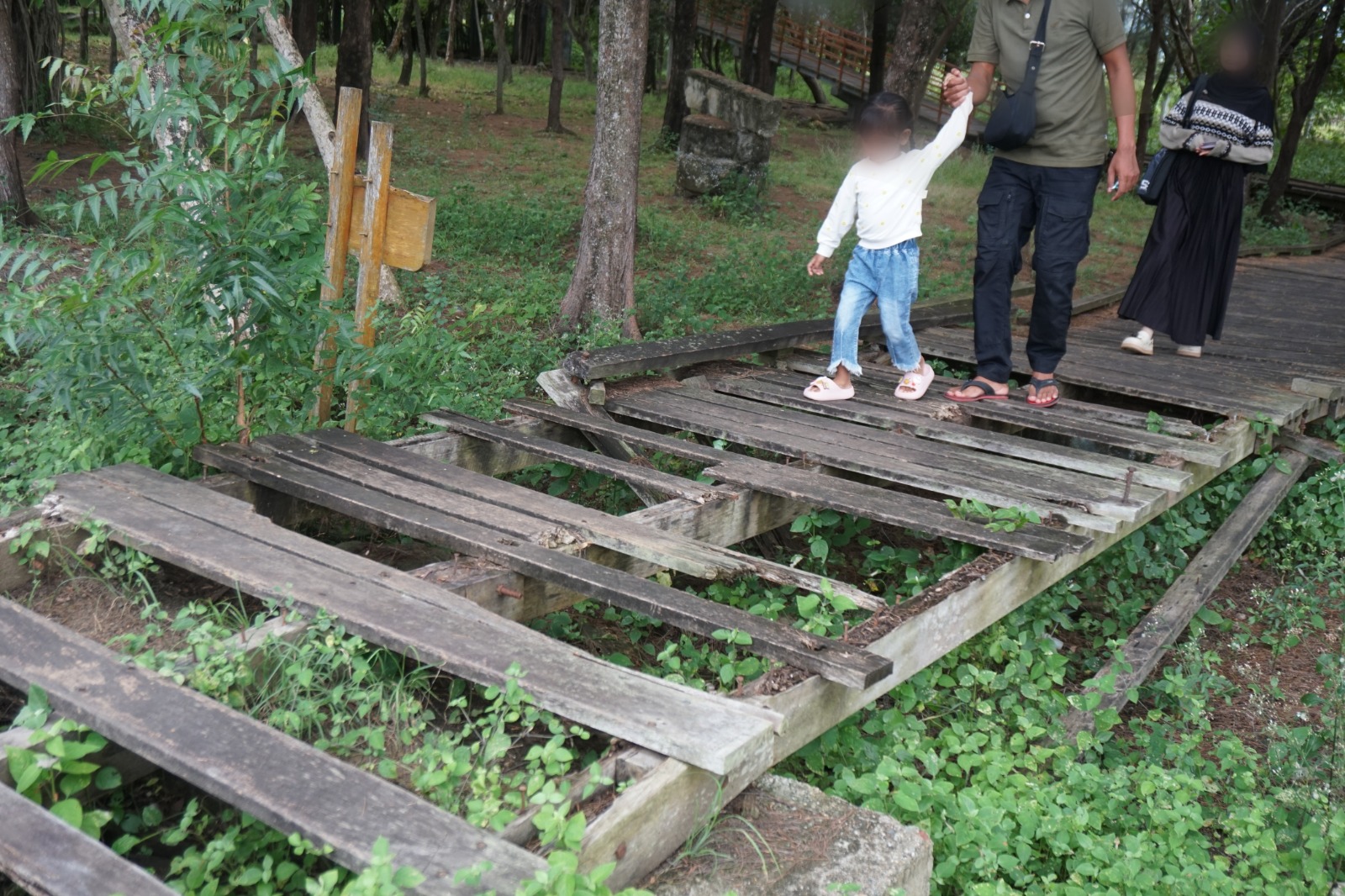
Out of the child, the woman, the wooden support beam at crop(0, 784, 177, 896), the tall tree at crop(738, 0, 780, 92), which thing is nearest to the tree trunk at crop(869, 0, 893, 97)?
the tall tree at crop(738, 0, 780, 92)

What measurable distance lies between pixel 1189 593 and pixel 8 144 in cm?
881

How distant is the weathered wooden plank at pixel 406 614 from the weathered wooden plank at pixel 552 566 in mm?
278

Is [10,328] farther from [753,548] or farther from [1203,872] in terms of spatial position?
[1203,872]

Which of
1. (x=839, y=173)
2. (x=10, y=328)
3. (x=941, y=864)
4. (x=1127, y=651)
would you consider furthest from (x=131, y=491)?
(x=839, y=173)

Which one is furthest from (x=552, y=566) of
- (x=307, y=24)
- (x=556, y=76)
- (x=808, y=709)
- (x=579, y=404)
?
(x=556, y=76)

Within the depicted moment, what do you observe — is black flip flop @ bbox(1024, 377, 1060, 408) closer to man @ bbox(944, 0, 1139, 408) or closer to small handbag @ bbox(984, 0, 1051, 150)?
man @ bbox(944, 0, 1139, 408)

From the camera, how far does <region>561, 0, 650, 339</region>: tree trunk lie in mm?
7480

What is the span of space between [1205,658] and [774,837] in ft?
8.59

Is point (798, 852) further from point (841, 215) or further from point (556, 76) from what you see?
point (556, 76)

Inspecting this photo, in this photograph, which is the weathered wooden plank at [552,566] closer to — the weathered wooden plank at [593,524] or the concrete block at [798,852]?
the weathered wooden plank at [593,524]

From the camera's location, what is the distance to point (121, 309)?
377 cm

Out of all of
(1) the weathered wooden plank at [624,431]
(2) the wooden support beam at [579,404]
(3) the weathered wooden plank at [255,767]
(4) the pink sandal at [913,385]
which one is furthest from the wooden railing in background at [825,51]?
(3) the weathered wooden plank at [255,767]

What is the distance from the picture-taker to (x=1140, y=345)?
6828 mm

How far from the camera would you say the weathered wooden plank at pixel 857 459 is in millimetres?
3973
